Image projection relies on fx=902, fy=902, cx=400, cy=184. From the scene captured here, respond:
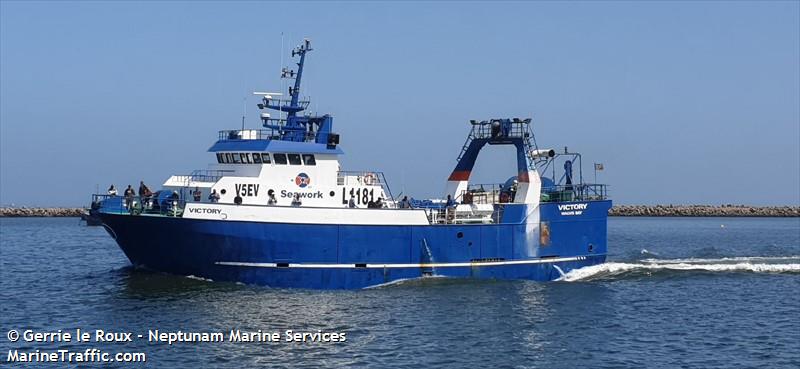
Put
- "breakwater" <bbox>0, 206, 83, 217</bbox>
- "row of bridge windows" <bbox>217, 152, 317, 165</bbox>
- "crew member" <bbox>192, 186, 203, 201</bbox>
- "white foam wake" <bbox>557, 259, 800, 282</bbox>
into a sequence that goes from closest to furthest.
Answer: "crew member" <bbox>192, 186, 203, 201</bbox> < "row of bridge windows" <bbox>217, 152, 317, 165</bbox> < "white foam wake" <bbox>557, 259, 800, 282</bbox> < "breakwater" <bbox>0, 206, 83, 217</bbox>

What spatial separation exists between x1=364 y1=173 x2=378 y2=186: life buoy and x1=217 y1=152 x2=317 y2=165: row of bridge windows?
1.90 m

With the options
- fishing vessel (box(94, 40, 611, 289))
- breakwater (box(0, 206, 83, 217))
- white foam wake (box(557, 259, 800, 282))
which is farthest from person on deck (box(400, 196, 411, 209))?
breakwater (box(0, 206, 83, 217))

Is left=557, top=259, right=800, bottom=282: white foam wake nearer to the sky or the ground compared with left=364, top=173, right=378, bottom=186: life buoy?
nearer to the ground

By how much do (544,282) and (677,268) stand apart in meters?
6.85

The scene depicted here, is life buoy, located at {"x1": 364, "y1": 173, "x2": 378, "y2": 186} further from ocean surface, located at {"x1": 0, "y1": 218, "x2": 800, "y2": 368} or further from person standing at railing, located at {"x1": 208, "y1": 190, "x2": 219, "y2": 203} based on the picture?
person standing at railing, located at {"x1": 208, "y1": 190, "x2": 219, "y2": 203}

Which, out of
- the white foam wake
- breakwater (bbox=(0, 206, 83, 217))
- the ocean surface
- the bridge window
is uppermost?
the bridge window

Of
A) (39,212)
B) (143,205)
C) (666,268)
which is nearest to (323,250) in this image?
(143,205)

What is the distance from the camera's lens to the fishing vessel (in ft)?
87.7

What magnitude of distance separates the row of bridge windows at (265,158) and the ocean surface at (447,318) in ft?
13.9

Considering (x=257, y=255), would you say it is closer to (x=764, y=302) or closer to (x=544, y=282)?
(x=544, y=282)

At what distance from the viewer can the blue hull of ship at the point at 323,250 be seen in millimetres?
26594

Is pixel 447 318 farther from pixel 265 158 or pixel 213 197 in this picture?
pixel 265 158

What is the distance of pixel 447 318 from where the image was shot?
2336cm

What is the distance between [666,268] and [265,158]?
16.3m
